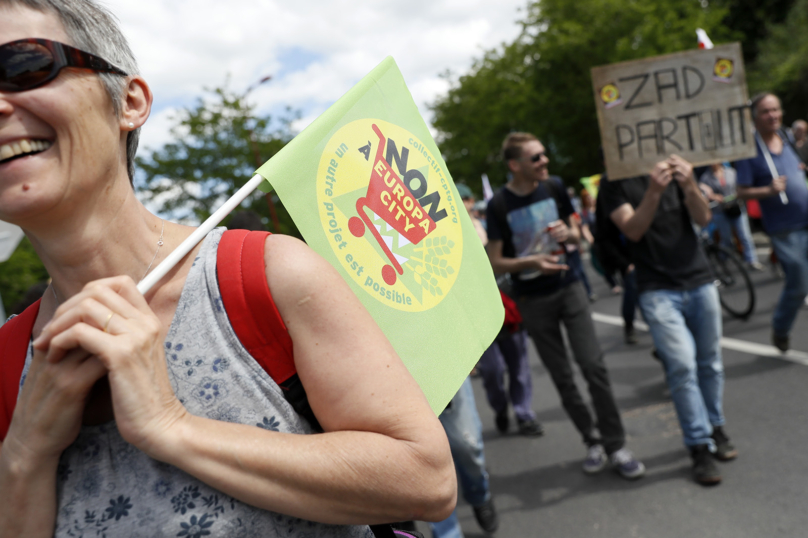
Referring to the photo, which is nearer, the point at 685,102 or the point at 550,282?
the point at 685,102

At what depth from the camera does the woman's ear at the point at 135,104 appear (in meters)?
1.18

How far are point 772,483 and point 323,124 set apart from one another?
3485 mm

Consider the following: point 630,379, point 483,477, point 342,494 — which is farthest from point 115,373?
point 630,379

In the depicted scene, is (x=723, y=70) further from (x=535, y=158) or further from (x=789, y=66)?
(x=789, y=66)

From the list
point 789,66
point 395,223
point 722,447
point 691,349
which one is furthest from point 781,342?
point 789,66

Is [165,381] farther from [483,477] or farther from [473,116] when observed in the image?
[473,116]

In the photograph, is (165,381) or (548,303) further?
(548,303)

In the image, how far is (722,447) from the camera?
13.3 feet

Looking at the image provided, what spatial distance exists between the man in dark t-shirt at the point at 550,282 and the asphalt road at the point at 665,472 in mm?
316

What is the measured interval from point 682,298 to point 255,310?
359 centimetres

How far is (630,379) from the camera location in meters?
6.13

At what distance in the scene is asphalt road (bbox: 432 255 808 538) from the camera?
3.43 m

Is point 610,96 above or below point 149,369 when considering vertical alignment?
above

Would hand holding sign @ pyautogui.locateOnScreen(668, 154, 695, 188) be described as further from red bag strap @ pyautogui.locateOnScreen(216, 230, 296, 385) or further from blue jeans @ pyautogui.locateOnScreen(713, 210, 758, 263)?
blue jeans @ pyautogui.locateOnScreen(713, 210, 758, 263)
